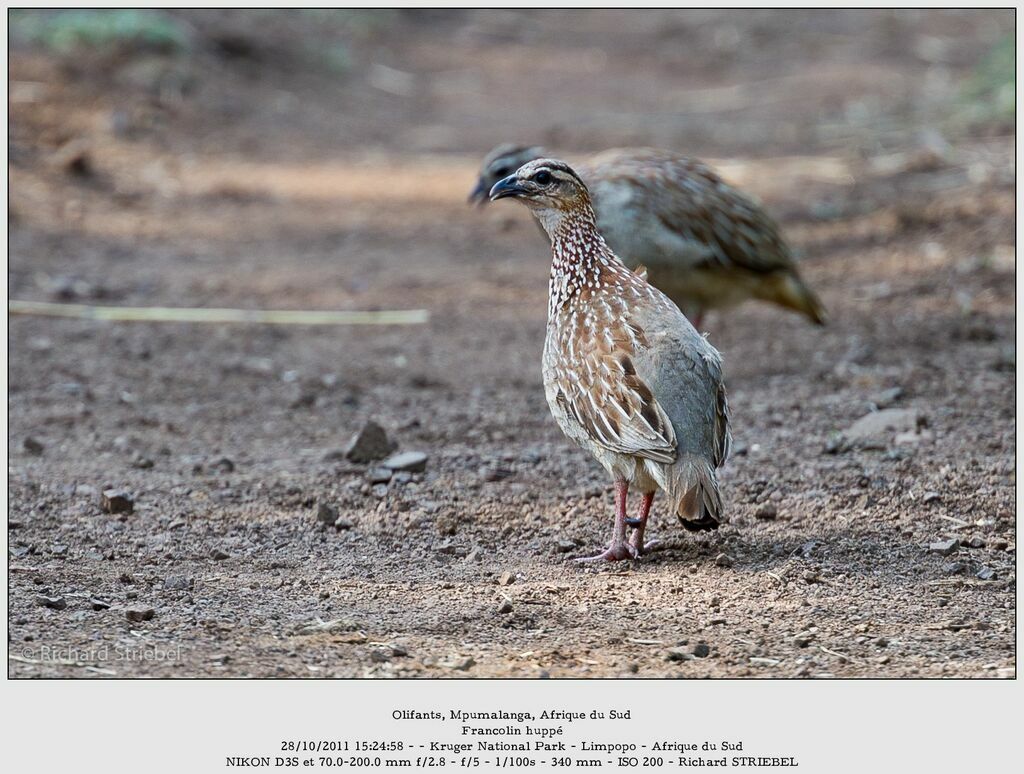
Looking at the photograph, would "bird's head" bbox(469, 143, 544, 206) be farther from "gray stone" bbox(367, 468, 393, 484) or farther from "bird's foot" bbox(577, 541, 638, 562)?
"bird's foot" bbox(577, 541, 638, 562)

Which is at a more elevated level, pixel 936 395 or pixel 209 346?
pixel 209 346

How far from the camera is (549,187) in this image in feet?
17.6

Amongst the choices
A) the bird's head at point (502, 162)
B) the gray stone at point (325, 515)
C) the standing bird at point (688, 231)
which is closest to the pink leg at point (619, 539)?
the gray stone at point (325, 515)

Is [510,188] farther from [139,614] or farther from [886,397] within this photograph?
[886,397]

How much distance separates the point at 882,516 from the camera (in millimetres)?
5254

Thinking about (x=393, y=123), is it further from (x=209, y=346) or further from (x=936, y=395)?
(x=936, y=395)

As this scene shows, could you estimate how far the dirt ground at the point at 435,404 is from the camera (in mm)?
4309

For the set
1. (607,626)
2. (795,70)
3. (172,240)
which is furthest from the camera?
(795,70)

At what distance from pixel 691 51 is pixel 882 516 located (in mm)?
17576

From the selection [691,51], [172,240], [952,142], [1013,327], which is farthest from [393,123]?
[1013,327]

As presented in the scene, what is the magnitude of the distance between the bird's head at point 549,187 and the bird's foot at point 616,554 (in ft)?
4.62

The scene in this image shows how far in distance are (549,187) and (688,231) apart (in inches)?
90.1

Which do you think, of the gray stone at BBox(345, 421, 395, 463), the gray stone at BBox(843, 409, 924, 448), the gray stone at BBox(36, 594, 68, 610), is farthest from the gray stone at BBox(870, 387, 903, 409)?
the gray stone at BBox(36, 594, 68, 610)

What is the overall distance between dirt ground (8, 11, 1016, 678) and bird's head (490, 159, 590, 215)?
4.22 feet
